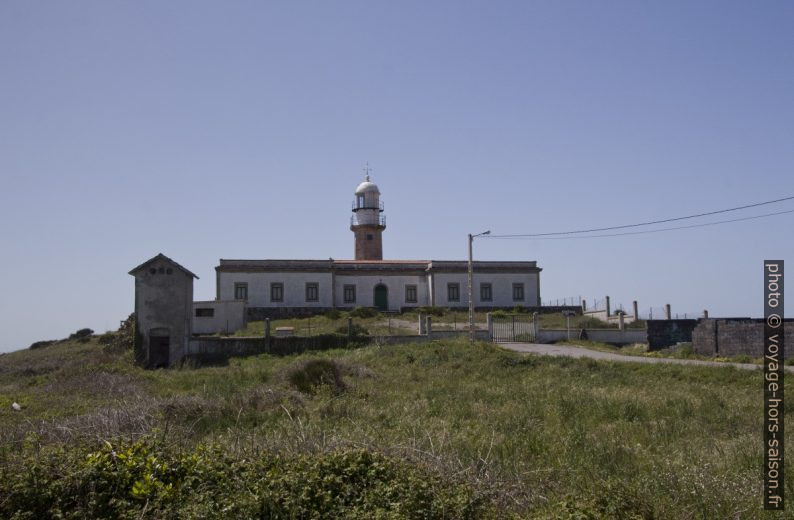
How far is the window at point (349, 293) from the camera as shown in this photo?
51625 mm

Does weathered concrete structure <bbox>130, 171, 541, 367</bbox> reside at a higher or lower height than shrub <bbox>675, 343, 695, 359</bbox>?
higher

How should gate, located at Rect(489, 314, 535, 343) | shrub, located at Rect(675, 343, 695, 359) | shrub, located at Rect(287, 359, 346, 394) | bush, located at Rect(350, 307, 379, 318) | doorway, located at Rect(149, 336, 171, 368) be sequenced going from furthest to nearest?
bush, located at Rect(350, 307, 379, 318)
gate, located at Rect(489, 314, 535, 343)
doorway, located at Rect(149, 336, 171, 368)
shrub, located at Rect(675, 343, 695, 359)
shrub, located at Rect(287, 359, 346, 394)

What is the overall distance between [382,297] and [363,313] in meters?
5.05

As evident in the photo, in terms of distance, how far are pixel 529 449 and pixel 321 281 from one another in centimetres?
4206

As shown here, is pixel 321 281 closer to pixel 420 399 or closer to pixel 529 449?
pixel 420 399

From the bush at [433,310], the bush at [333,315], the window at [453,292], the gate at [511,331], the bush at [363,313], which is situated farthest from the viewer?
the window at [453,292]

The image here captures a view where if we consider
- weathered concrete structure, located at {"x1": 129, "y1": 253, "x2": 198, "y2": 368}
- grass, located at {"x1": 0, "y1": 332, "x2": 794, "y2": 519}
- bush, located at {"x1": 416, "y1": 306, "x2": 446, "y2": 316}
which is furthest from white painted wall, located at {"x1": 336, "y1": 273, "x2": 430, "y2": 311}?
grass, located at {"x1": 0, "y1": 332, "x2": 794, "y2": 519}

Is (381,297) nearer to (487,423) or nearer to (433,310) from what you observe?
(433,310)

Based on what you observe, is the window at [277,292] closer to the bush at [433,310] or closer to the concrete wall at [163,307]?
the bush at [433,310]

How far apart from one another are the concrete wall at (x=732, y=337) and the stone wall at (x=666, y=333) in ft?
7.24

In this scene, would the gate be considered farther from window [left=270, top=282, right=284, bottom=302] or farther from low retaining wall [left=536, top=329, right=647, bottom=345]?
window [left=270, top=282, right=284, bottom=302]

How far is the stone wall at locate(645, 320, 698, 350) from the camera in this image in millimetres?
32375

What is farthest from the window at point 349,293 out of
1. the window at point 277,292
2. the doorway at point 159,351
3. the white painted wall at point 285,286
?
the doorway at point 159,351

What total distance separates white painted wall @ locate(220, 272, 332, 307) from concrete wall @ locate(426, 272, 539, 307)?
825 cm
